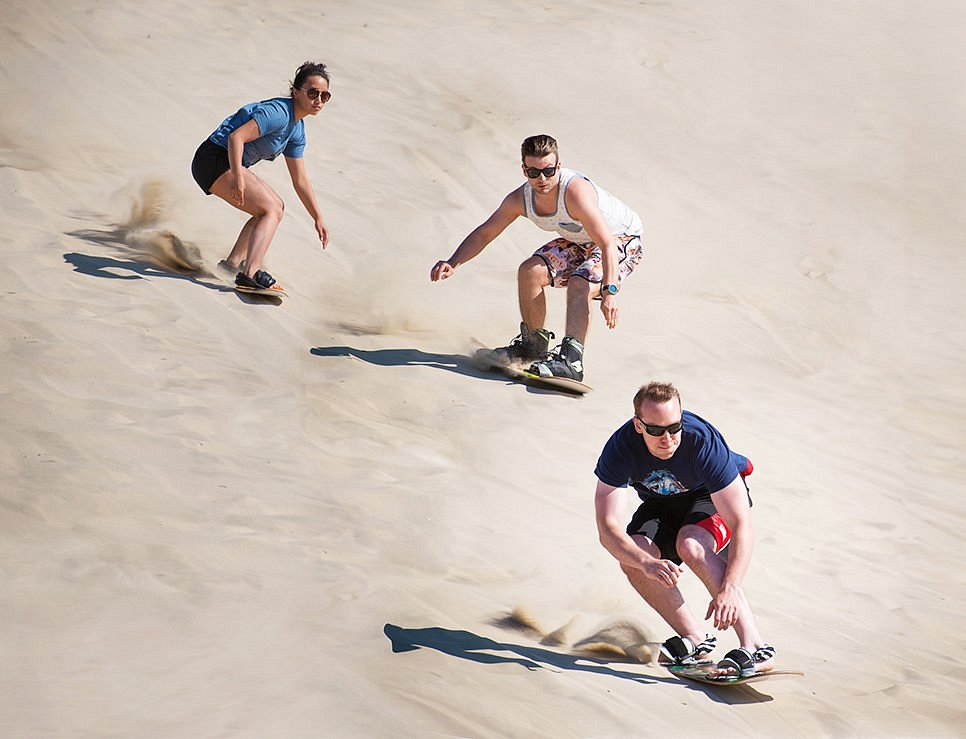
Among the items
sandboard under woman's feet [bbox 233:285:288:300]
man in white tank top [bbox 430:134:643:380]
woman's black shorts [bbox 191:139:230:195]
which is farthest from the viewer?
sandboard under woman's feet [bbox 233:285:288:300]

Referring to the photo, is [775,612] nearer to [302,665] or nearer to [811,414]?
[302,665]

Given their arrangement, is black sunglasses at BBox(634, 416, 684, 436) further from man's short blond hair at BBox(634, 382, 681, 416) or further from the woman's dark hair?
the woman's dark hair

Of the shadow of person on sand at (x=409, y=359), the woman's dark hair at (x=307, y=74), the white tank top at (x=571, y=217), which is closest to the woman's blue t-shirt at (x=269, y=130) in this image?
the woman's dark hair at (x=307, y=74)

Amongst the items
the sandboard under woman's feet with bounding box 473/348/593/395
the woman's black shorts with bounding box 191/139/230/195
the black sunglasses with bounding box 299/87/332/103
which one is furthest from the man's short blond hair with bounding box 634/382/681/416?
the woman's black shorts with bounding box 191/139/230/195

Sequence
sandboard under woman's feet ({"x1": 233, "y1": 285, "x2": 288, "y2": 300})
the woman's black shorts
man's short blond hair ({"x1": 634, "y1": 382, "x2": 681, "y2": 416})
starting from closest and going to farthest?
1. man's short blond hair ({"x1": 634, "y1": 382, "x2": 681, "y2": 416})
2. the woman's black shorts
3. sandboard under woman's feet ({"x1": 233, "y1": 285, "x2": 288, "y2": 300})

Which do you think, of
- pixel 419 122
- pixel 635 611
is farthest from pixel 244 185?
pixel 419 122

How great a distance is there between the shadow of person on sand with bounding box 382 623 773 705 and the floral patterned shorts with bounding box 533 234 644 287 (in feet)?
9.85

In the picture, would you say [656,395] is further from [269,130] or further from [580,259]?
[269,130]

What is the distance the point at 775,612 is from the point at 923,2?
12.6 meters

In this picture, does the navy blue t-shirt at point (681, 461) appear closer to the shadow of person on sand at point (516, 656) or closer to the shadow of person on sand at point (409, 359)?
the shadow of person on sand at point (516, 656)

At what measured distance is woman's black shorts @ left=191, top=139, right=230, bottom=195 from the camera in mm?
7312

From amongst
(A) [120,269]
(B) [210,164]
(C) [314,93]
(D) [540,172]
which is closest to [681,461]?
(D) [540,172]

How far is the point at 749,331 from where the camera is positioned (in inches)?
359

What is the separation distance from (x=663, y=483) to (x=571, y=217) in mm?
2585
